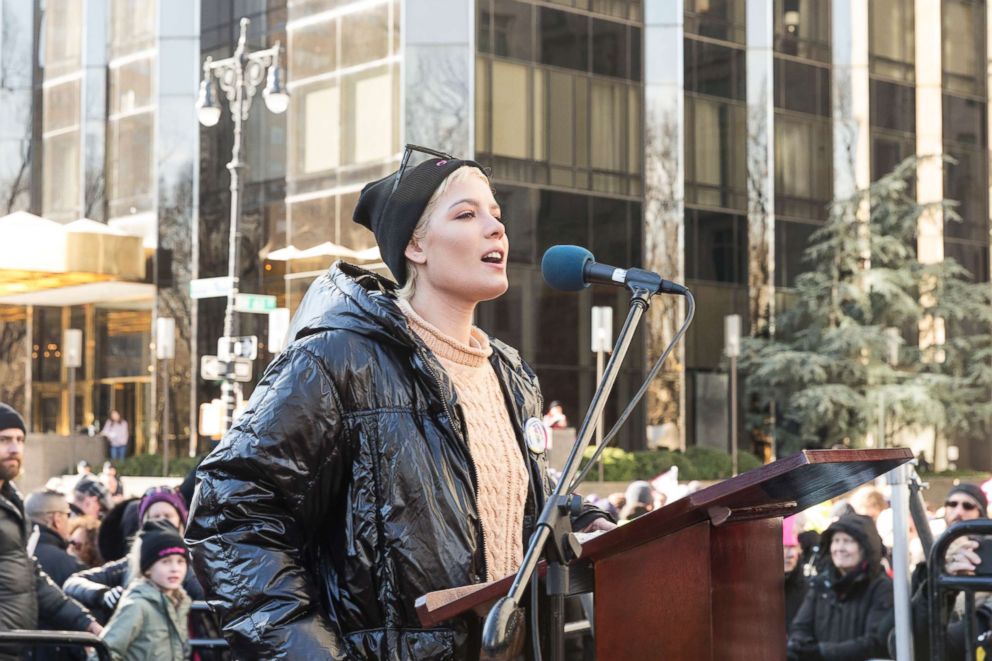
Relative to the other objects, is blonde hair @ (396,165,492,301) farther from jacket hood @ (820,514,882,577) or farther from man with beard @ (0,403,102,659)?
jacket hood @ (820,514,882,577)

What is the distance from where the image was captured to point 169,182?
35.9 m

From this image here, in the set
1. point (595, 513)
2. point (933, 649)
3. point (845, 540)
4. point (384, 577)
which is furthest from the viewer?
point (845, 540)

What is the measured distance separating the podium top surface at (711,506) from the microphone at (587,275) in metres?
0.57

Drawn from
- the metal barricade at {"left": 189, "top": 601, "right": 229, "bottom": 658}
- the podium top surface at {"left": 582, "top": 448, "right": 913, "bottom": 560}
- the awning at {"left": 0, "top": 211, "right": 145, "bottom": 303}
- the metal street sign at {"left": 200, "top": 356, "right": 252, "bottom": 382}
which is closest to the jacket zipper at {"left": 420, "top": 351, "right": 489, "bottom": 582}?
the podium top surface at {"left": 582, "top": 448, "right": 913, "bottom": 560}

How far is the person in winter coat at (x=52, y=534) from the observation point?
346 inches

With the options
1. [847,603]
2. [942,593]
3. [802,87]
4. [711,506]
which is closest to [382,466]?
[711,506]

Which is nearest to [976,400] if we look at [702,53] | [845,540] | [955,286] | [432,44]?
[955,286]

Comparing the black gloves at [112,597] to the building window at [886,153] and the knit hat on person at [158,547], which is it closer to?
the knit hat on person at [158,547]

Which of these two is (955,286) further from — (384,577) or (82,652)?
(384,577)

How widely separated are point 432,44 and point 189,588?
81.1ft

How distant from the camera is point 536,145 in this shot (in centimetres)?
3269

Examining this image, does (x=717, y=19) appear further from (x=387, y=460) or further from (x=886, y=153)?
(x=387, y=460)

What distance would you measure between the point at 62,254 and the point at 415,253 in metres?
31.5

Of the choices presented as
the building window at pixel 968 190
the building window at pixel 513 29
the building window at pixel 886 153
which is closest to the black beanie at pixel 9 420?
the building window at pixel 513 29
